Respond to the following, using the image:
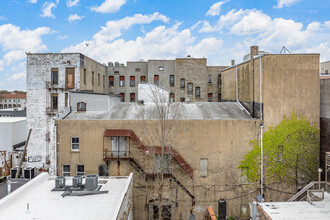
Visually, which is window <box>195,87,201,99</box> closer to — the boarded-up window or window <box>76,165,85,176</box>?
the boarded-up window

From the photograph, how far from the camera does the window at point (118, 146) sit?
20.1m

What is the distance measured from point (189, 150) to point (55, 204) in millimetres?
11041

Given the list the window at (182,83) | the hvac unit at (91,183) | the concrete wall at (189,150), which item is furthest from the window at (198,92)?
the hvac unit at (91,183)

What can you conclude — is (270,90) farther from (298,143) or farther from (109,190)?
(109,190)

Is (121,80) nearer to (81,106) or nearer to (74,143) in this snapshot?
(81,106)

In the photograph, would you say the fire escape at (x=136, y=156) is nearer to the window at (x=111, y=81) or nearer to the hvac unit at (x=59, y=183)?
the hvac unit at (x=59, y=183)

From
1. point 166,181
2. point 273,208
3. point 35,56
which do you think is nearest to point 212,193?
point 166,181

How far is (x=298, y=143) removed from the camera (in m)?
20.6

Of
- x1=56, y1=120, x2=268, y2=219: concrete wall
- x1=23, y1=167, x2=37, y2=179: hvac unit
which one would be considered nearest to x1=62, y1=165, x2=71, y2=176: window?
x1=56, y1=120, x2=268, y2=219: concrete wall

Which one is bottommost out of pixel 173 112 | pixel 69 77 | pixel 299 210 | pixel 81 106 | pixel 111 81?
pixel 299 210

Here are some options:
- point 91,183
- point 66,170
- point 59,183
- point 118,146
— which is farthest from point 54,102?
point 91,183

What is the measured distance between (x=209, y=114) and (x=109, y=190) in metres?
11.5

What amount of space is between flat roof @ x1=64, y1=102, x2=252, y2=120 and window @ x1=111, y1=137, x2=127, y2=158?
1860mm

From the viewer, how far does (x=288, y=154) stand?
20.6 m
